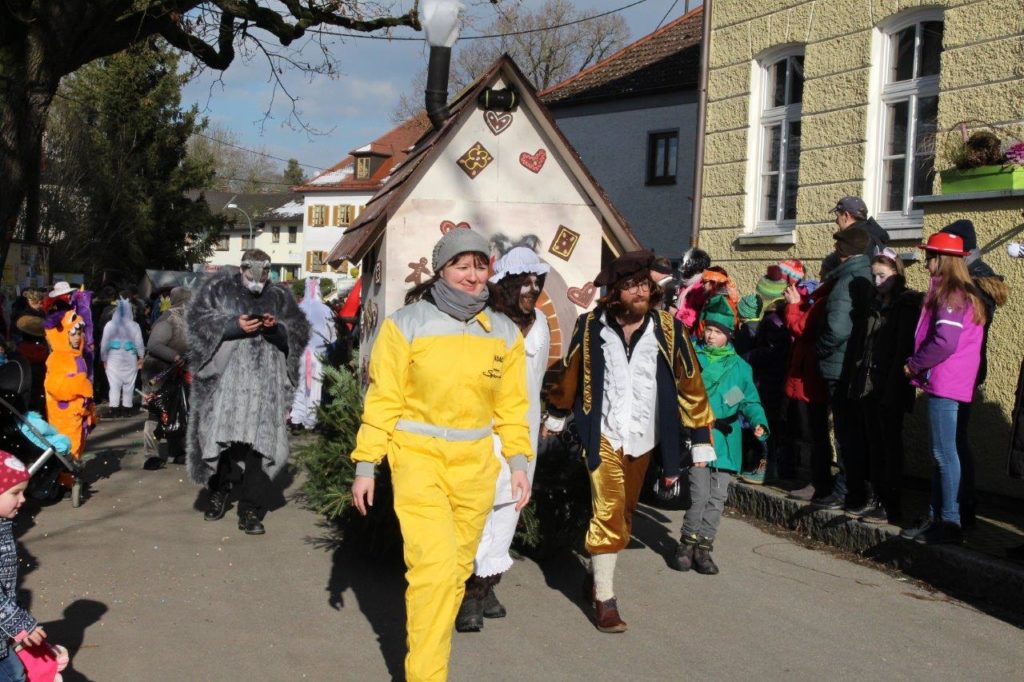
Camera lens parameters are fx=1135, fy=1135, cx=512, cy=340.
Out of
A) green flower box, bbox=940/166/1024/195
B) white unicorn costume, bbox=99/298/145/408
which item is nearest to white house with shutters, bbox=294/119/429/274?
white unicorn costume, bbox=99/298/145/408

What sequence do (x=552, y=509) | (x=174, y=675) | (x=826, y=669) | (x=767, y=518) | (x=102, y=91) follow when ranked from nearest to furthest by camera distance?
(x=174, y=675)
(x=826, y=669)
(x=552, y=509)
(x=767, y=518)
(x=102, y=91)

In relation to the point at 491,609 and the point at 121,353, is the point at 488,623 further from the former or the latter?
the point at 121,353

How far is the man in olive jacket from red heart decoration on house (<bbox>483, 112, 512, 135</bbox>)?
2660mm

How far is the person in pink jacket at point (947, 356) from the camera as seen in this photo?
23.4ft

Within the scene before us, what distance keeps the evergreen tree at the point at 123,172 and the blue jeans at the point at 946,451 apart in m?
31.2

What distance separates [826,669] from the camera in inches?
219

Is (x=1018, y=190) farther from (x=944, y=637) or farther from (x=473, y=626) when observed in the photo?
(x=473, y=626)

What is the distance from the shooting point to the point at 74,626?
19.1 feet

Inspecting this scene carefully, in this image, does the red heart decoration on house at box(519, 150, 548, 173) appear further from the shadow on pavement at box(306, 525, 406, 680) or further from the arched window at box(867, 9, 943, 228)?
the arched window at box(867, 9, 943, 228)

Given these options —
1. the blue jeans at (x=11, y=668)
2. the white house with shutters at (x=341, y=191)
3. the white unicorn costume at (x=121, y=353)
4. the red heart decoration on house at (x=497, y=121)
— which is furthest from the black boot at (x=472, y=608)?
the white house with shutters at (x=341, y=191)

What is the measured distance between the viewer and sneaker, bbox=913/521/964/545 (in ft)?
23.9

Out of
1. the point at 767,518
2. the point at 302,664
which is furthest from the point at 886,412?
the point at 302,664

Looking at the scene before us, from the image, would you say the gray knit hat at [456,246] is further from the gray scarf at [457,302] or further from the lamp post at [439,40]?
the lamp post at [439,40]

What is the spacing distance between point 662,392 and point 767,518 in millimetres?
3375
